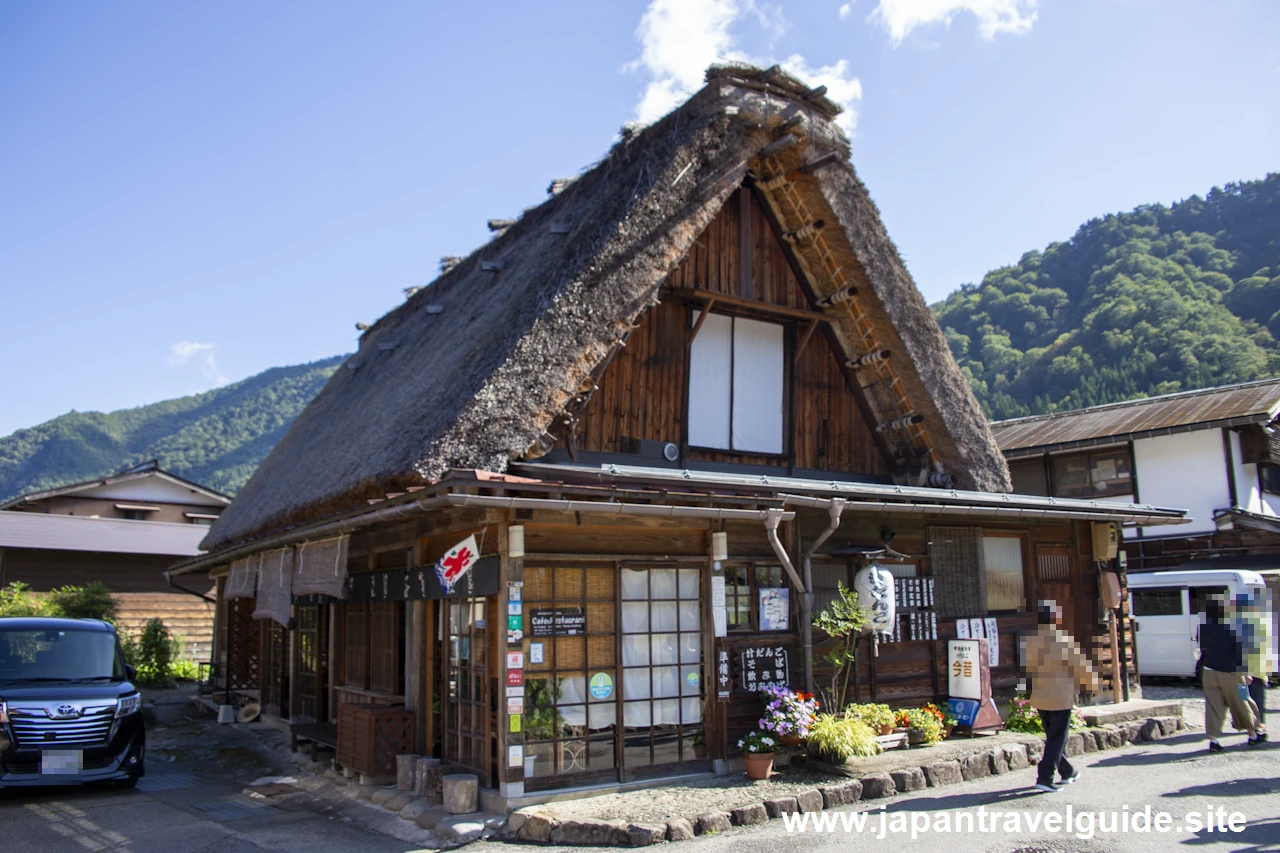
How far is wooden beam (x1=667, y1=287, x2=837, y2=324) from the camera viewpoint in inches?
411

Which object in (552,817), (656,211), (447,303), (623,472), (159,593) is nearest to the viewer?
(552,817)

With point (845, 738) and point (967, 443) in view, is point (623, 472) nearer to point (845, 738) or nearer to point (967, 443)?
point (845, 738)

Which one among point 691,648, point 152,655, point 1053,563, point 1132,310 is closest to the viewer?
point 691,648

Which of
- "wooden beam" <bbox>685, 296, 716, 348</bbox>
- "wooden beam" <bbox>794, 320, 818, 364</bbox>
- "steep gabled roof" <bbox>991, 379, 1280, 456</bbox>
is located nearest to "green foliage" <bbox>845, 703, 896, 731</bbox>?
"wooden beam" <bbox>794, 320, 818, 364</bbox>

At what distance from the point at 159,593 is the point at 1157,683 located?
22.4 m

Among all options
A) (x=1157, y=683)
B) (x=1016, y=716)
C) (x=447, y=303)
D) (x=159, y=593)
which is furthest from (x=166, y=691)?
(x=1157, y=683)

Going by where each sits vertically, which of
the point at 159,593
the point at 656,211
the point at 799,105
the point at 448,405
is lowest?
the point at 159,593

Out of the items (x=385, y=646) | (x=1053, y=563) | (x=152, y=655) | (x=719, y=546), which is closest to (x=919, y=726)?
(x=719, y=546)

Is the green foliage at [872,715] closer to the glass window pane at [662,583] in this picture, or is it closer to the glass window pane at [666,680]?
the glass window pane at [666,680]

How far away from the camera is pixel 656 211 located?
9.51 m

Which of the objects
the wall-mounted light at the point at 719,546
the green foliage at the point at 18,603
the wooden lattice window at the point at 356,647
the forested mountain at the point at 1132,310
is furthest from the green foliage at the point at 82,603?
the forested mountain at the point at 1132,310

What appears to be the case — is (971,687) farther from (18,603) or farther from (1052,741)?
(18,603)

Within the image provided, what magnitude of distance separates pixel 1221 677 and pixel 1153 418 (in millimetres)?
13106

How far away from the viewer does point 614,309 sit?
909 cm
